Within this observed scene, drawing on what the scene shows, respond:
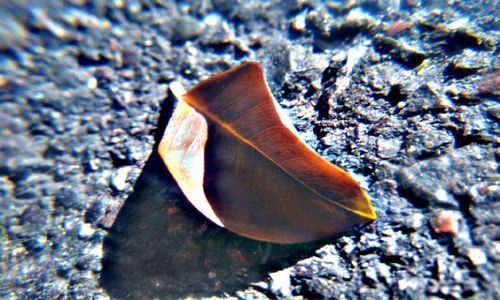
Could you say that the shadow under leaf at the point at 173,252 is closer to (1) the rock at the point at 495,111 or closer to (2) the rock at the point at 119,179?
(2) the rock at the point at 119,179

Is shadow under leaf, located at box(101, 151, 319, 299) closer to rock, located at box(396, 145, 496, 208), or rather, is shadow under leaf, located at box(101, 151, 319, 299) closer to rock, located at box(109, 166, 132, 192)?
rock, located at box(109, 166, 132, 192)

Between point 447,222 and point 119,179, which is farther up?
point 447,222

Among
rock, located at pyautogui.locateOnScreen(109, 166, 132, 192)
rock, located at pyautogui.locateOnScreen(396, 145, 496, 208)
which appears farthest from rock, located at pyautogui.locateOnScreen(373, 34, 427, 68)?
rock, located at pyautogui.locateOnScreen(109, 166, 132, 192)

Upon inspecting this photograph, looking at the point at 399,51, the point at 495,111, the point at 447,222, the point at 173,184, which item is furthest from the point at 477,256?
the point at 173,184

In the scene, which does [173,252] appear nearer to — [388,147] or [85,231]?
[85,231]

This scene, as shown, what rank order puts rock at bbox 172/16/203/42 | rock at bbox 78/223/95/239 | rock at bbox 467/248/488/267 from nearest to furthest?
rock at bbox 467/248/488/267, rock at bbox 78/223/95/239, rock at bbox 172/16/203/42

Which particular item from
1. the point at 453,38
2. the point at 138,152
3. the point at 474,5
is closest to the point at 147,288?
the point at 138,152

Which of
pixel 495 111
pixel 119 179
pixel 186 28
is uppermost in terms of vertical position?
pixel 186 28
